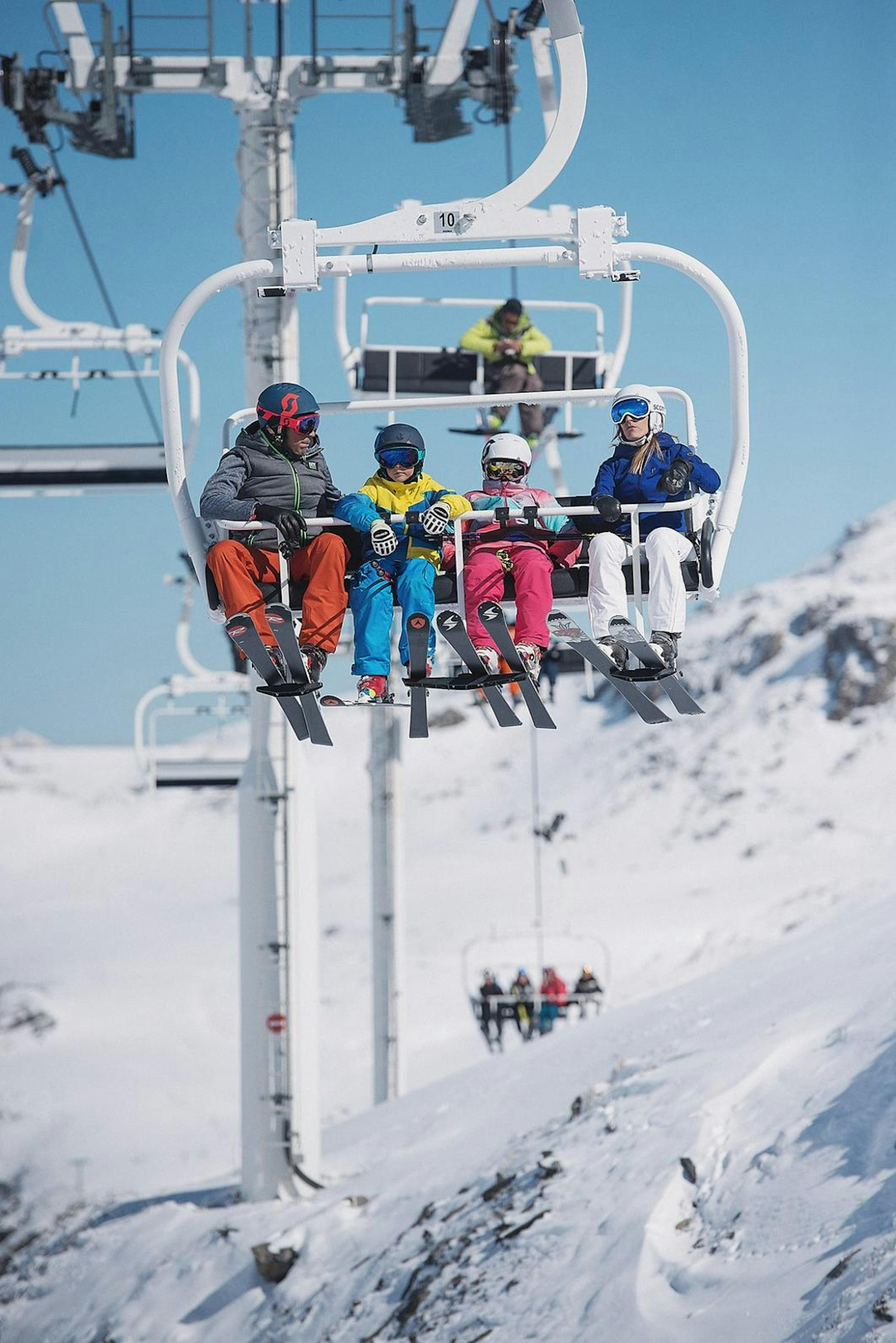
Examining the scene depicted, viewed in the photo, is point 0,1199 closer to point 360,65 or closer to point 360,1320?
point 360,1320

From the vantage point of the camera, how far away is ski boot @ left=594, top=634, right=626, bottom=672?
647 cm

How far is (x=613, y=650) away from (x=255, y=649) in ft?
4.31

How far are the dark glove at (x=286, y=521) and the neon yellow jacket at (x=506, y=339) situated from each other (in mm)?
6787

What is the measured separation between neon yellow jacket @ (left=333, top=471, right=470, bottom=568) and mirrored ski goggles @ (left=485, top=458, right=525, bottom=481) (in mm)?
245

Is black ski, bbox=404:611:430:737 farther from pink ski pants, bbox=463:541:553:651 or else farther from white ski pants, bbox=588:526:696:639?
white ski pants, bbox=588:526:696:639

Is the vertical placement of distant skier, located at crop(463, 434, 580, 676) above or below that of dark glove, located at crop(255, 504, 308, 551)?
below

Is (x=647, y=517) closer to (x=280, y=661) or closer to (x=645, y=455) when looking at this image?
(x=645, y=455)

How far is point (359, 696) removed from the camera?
21.5ft

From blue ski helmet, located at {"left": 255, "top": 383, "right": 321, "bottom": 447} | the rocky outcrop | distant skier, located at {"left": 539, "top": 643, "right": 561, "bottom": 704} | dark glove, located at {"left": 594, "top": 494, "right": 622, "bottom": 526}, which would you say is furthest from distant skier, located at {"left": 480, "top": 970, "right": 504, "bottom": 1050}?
the rocky outcrop

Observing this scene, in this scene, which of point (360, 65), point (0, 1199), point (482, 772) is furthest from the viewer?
point (482, 772)

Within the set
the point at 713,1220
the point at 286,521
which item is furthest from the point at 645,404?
the point at 713,1220

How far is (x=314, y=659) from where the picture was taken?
6.62 m

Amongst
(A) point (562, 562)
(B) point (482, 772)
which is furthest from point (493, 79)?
(B) point (482, 772)

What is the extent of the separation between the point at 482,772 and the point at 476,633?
149 ft
